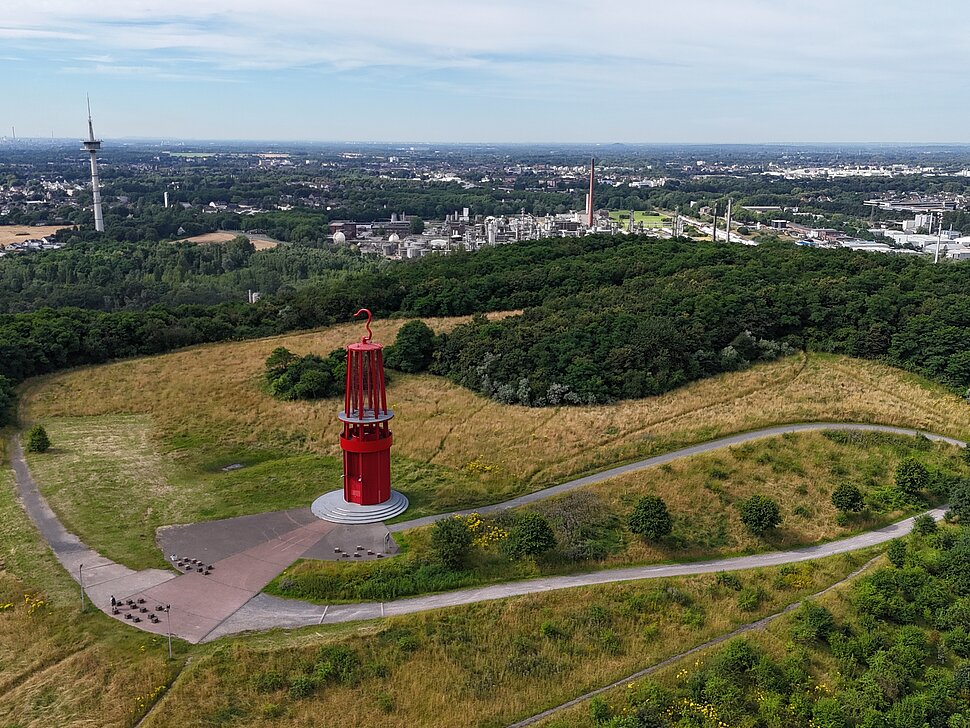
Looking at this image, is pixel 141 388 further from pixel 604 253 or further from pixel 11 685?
pixel 604 253

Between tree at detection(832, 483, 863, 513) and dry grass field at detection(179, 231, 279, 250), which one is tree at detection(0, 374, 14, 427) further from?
dry grass field at detection(179, 231, 279, 250)

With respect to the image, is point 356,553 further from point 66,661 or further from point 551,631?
point 66,661

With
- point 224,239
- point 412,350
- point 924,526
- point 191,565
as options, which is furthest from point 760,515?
point 224,239

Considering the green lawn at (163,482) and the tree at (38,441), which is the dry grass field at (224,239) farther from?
the green lawn at (163,482)

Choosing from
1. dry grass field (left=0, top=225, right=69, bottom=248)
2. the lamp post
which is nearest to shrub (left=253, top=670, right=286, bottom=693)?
the lamp post

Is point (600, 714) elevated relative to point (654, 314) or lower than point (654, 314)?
lower

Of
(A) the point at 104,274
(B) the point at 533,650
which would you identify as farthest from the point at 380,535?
(A) the point at 104,274
